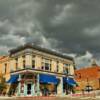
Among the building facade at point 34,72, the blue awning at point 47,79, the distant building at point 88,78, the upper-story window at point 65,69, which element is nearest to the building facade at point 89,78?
the distant building at point 88,78

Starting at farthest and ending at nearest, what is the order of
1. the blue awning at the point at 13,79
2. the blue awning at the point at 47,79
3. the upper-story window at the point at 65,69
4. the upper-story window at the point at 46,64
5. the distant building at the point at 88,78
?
the distant building at the point at 88,78
the upper-story window at the point at 65,69
the upper-story window at the point at 46,64
the blue awning at the point at 13,79
the blue awning at the point at 47,79

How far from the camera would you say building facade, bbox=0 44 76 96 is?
2014 inches

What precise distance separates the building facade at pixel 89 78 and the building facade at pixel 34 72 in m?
10.2

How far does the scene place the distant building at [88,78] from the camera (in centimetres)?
6900

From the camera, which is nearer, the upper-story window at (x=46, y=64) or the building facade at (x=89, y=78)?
the upper-story window at (x=46, y=64)

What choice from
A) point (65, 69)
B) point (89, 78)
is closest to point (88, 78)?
point (89, 78)

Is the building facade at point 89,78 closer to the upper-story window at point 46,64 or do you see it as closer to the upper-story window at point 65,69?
the upper-story window at point 65,69

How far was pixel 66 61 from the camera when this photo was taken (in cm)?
6175

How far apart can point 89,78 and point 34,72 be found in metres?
26.0

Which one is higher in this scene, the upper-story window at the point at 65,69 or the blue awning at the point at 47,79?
the upper-story window at the point at 65,69

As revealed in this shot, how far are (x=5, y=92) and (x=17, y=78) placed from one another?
647cm

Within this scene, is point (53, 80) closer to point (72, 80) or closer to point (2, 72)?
point (72, 80)

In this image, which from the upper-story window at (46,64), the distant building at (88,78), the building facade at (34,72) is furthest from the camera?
the distant building at (88,78)

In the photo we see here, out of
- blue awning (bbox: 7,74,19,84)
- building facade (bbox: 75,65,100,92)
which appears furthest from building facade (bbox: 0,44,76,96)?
building facade (bbox: 75,65,100,92)
